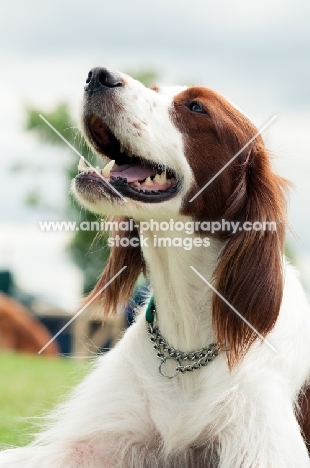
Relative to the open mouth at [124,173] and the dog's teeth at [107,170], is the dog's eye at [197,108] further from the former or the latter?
the dog's teeth at [107,170]

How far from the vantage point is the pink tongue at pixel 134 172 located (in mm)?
3439

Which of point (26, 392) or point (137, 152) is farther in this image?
point (26, 392)

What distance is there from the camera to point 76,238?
87.7ft

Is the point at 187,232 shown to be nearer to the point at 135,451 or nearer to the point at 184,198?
the point at 184,198

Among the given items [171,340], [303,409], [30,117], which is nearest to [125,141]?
[171,340]

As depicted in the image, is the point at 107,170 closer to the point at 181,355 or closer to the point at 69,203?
the point at 181,355

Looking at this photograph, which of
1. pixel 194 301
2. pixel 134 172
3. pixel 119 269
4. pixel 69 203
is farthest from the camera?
pixel 69 203

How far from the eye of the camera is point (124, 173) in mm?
3455

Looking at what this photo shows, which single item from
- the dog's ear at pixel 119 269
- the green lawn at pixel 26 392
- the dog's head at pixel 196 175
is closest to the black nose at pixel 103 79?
the dog's head at pixel 196 175

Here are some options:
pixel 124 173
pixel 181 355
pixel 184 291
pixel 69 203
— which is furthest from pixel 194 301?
pixel 69 203

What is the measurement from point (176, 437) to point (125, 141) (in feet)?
4.32

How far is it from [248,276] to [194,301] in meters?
0.32

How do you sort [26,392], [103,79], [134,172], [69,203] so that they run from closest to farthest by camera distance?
1. [103,79]
2. [134,172]
3. [26,392]
4. [69,203]

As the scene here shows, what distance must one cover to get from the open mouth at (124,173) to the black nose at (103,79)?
154 mm
